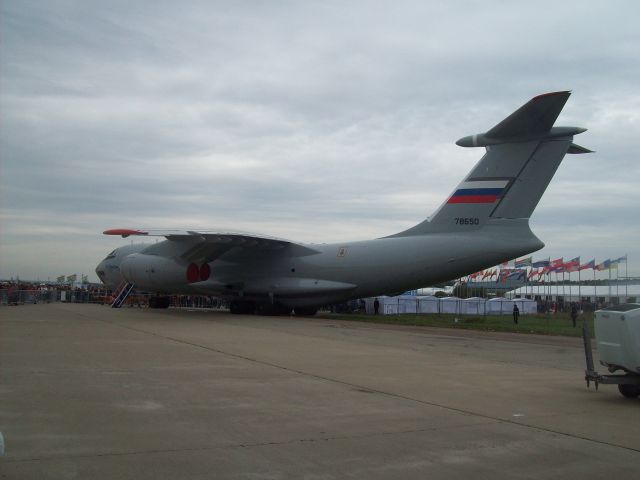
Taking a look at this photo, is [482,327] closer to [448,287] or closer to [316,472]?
[316,472]

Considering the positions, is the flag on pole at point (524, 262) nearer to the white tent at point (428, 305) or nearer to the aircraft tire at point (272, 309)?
the white tent at point (428, 305)

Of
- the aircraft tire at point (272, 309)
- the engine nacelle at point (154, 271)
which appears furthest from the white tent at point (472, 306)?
the engine nacelle at point (154, 271)

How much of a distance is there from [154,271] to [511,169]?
15135 millimetres

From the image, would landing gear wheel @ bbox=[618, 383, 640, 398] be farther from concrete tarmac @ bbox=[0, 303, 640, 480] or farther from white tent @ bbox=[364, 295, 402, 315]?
white tent @ bbox=[364, 295, 402, 315]

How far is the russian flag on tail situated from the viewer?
69.8 ft

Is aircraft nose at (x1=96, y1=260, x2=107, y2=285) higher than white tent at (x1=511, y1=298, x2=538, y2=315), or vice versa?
aircraft nose at (x1=96, y1=260, x2=107, y2=285)

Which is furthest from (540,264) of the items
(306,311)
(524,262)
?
(306,311)

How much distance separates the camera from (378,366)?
9.79 meters

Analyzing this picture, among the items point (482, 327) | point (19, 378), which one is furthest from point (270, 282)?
point (19, 378)

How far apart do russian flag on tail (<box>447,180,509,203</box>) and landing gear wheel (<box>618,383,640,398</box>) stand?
14.3m

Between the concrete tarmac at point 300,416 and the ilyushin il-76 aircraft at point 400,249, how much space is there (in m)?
10.3

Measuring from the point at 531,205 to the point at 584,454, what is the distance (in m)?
17.1

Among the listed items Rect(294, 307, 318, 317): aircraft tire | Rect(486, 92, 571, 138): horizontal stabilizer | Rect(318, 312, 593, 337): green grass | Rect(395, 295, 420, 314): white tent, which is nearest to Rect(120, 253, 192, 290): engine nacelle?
Rect(294, 307, 318, 317): aircraft tire

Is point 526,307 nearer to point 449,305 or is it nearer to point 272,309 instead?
point 449,305
